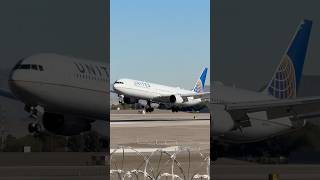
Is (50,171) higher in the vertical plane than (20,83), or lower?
lower

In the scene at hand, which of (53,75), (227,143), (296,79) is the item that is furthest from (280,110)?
(53,75)

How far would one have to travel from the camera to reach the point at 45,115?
3931cm

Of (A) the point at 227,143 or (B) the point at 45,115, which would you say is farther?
(A) the point at 227,143

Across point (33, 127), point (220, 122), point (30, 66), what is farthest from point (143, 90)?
point (33, 127)

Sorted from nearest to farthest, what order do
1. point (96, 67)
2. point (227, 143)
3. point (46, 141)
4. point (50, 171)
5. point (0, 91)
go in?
point (50, 171) < point (96, 67) < point (0, 91) < point (227, 143) < point (46, 141)

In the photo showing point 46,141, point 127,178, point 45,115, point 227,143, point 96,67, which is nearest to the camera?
point 127,178

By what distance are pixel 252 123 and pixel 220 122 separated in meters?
6.56

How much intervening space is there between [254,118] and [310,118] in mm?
4528

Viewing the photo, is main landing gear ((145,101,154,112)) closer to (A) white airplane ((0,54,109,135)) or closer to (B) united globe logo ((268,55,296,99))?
(B) united globe logo ((268,55,296,99))

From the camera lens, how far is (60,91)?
4078cm

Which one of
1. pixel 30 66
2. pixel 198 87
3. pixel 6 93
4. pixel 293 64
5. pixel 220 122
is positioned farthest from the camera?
pixel 198 87

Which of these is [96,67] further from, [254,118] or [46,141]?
[46,141]

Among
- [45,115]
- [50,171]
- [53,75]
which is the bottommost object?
[50,171]

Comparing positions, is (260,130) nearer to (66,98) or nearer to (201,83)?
(66,98)
